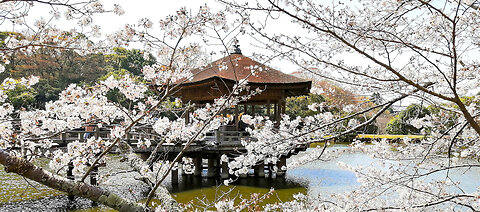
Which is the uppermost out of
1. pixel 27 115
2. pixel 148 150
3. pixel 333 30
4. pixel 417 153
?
pixel 333 30

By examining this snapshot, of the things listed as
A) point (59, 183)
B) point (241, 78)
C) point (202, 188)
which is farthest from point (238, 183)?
point (59, 183)

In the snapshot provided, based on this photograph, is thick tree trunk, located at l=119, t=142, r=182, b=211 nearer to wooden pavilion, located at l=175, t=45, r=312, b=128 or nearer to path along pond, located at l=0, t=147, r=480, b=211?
path along pond, located at l=0, t=147, r=480, b=211

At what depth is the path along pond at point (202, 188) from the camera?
7.17 m

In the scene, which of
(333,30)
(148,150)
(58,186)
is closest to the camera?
(58,186)

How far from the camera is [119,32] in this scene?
3.05m

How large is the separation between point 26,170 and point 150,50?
1892mm

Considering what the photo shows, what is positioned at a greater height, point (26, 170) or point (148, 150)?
point (26, 170)

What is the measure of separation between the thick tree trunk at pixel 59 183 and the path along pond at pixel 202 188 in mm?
4461

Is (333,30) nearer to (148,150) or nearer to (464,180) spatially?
(148,150)

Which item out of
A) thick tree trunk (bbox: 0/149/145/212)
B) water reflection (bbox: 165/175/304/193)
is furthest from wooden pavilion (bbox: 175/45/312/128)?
thick tree trunk (bbox: 0/149/145/212)

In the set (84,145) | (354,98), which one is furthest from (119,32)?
(354,98)

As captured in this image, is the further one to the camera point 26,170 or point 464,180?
point 464,180

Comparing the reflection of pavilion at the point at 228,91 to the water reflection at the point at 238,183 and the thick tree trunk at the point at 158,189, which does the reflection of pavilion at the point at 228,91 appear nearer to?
the water reflection at the point at 238,183

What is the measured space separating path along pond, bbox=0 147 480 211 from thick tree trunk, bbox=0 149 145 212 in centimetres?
446
